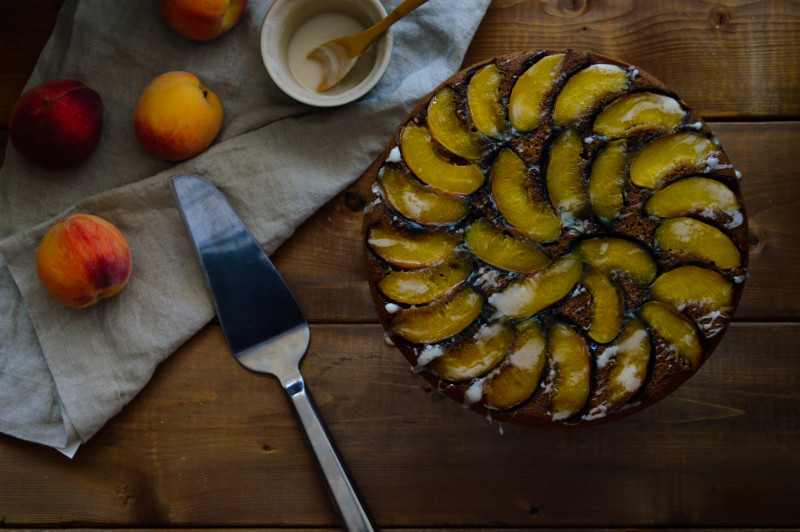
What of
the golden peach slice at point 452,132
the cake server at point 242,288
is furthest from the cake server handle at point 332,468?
the golden peach slice at point 452,132

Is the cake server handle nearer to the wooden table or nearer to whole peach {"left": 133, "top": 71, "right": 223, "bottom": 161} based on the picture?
the wooden table

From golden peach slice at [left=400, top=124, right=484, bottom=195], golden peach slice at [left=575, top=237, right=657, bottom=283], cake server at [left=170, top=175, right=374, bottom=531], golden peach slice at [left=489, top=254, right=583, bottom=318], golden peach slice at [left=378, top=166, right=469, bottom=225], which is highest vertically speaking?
golden peach slice at [left=400, top=124, right=484, bottom=195]

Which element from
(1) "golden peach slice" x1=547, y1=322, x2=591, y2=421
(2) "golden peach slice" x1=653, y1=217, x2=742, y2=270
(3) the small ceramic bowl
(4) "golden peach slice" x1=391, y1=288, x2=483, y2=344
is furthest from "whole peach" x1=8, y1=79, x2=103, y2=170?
(2) "golden peach slice" x1=653, y1=217, x2=742, y2=270

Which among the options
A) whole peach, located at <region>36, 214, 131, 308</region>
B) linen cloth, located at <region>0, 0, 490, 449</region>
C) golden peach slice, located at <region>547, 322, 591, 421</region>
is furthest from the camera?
linen cloth, located at <region>0, 0, 490, 449</region>

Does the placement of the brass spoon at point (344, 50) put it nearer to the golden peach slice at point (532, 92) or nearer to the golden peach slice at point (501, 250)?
the golden peach slice at point (532, 92)

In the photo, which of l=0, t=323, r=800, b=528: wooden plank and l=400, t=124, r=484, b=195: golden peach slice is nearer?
l=400, t=124, r=484, b=195: golden peach slice
